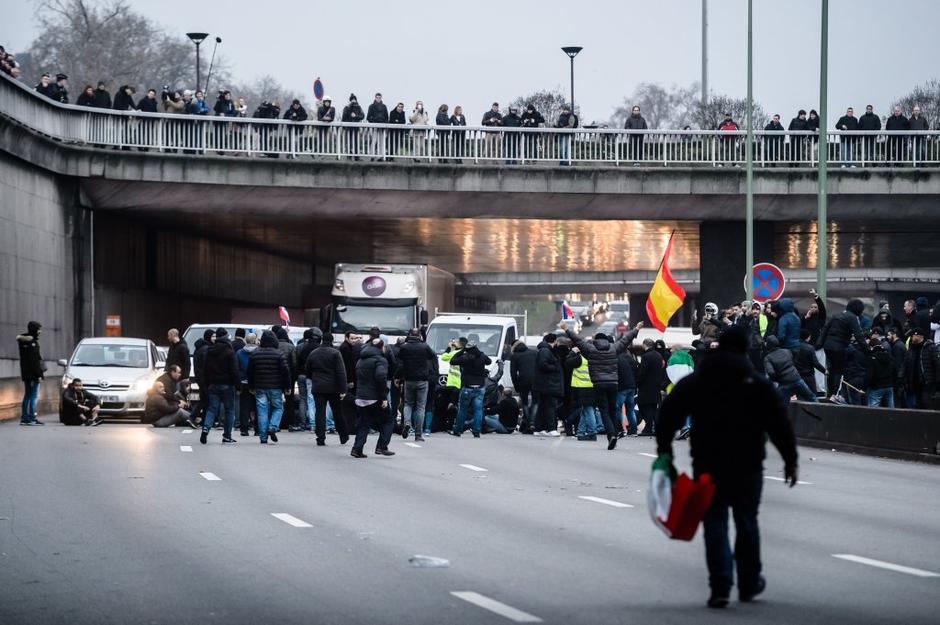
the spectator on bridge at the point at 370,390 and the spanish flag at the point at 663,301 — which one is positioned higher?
the spanish flag at the point at 663,301

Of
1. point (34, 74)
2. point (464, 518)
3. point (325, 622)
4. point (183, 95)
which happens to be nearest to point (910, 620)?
point (325, 622)

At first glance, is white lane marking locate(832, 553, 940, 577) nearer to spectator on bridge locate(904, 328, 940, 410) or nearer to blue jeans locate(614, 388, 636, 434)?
spectator on bridge locate(904, 328, 940, 410)

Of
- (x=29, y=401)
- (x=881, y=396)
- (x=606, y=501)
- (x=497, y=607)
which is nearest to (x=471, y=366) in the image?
(x=881, y=396)

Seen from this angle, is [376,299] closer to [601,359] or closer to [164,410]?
[164,410]

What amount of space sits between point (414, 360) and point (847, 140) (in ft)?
58.0

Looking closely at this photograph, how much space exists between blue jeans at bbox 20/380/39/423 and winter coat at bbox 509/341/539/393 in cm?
839

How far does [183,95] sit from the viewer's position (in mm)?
38625

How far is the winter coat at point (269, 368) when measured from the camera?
81.2 feet

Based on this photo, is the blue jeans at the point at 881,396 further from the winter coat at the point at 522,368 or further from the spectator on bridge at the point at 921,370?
the winter coat at the point at 522,368

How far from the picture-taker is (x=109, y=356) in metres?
31.7

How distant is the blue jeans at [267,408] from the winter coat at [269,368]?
13 centimetres

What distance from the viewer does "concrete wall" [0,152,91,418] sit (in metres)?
32.2

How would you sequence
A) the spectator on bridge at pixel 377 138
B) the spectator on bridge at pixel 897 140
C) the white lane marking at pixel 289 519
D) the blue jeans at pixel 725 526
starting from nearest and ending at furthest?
the blue jeans at pixel 725 526 → the white lane marking at pixel 289 519 → the spectator on bridge at pixel 377 138 → the spectator on bridge at pixel 897 140

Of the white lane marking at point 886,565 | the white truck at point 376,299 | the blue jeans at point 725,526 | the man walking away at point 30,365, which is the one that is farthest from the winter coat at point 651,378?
the blue jeans at point 725,526
